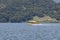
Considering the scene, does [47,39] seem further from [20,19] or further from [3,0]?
[3,0]

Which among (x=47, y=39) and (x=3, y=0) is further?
(x=3, y=0)

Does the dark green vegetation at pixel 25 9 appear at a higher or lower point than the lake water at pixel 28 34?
lower

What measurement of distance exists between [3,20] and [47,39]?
86.1 meters

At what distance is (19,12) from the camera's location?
13612 cm

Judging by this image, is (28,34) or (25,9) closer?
(28,34)

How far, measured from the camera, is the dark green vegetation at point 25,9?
128750 millimetres

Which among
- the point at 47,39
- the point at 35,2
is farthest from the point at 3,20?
the point at 47,39

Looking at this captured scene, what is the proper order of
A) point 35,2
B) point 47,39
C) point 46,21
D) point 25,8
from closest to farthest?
point 47,39 → point 46,21 → point 25,8 → point 35,2

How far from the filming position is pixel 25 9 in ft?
455

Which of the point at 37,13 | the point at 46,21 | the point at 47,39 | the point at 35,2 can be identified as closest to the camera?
the point at 47,39

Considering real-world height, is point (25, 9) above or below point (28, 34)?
below

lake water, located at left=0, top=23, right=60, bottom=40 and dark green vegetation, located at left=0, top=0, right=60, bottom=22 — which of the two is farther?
dark green vegetation, located at left=0, top=0, right=60, bottom=22

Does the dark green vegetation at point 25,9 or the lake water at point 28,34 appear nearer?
the lake water at point 28,34

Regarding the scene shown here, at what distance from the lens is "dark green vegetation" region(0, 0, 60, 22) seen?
129 m
